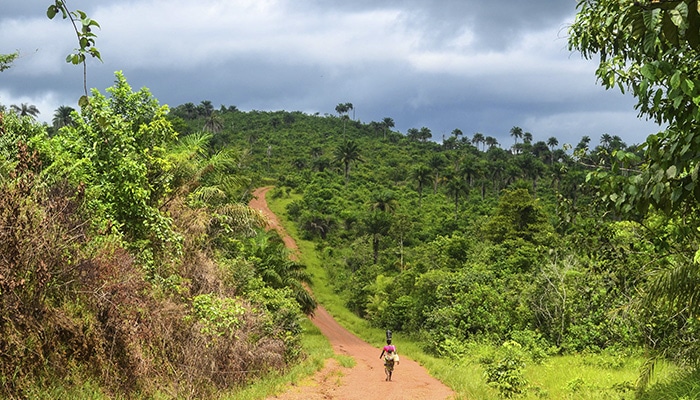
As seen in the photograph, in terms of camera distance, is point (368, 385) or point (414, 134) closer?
point (368, 385)

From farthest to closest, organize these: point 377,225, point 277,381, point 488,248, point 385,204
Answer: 1. point 385,204
2. point 377,225
3. point 488,248
4. point 277,381

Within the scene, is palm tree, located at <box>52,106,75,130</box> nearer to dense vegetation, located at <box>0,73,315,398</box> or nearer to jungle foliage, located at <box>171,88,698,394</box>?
jungle foliage, located at <box>171,88,698,394</box>

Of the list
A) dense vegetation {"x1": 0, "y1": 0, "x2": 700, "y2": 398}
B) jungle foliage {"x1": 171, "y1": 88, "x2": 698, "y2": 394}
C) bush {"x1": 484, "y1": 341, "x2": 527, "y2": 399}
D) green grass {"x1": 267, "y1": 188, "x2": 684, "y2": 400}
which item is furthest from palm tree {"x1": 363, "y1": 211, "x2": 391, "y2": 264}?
bush {"x1": 484, "y1": 341, "x2": 527, "y2": 399}

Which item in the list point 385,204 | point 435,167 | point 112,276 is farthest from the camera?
point 435,167

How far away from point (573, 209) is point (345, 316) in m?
34.7

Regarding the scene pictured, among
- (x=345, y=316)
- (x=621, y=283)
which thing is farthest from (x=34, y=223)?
(x=345, y=316)

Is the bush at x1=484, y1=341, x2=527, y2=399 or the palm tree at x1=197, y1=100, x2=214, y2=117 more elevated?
the palm tree at x1=197, y1=100, x2=214, y2=117

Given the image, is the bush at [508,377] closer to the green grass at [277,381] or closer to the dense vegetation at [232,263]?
the dense vegetation at [232,263]

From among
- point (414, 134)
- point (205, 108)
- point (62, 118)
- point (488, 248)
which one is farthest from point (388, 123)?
point (488, 248)

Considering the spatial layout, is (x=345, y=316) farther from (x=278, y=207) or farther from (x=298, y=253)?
(x=278, y=207)

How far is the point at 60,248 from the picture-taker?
780 centimetres

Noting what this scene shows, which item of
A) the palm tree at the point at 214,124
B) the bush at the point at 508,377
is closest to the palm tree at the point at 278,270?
the bush at the point at 508,377

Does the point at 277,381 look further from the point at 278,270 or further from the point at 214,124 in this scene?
the point at 214,124

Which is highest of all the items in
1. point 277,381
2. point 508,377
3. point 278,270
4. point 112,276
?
point 112,276
